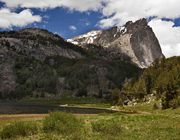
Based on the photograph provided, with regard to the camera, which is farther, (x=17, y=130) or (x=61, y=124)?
(x=61, y=124)

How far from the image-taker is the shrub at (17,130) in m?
46.5

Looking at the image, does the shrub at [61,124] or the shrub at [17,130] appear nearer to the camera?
the shrub at [17,130]

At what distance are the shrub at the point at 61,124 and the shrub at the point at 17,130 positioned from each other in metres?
1.63

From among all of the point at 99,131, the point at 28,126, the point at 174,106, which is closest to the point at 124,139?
the point at 99,131

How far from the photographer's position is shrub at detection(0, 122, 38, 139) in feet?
153

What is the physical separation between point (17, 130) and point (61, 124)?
208 inches

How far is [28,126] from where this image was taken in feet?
168

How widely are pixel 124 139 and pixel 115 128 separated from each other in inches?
350

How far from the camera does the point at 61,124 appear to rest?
4969cm

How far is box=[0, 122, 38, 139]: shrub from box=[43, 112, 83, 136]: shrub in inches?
64.3

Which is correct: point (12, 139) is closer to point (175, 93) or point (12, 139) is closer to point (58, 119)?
point (58, 119)

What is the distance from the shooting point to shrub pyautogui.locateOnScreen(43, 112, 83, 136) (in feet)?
159

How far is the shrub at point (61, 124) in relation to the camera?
48469 mm

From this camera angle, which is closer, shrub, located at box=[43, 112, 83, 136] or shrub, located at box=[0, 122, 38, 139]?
shrub, located at box=[0, 122, 38, 139]
